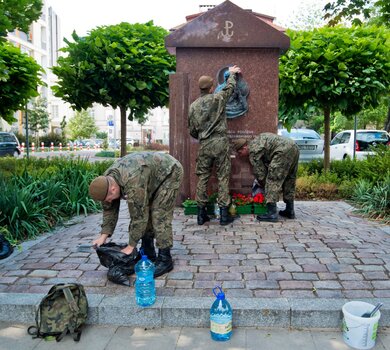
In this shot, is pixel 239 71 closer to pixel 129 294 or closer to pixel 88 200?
pixel 88 200

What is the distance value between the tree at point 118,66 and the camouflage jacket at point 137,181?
6160 millimetres

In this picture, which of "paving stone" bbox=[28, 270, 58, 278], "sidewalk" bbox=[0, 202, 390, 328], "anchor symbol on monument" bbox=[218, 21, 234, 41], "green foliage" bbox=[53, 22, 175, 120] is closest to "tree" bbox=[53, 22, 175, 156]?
"green foliage" bbox=[53, 22, 175, 120]

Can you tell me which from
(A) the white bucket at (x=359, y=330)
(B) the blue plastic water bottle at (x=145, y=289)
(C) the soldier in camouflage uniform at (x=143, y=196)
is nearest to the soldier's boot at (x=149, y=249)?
(C) the soldier in camouflage uniform at (x=143, y=196)

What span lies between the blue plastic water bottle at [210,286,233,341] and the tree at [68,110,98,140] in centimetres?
4771

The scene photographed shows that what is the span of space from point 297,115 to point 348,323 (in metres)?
7.55

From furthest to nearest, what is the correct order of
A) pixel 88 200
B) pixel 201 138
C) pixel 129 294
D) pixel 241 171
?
1. pixel 88 200
2. pixel 241 171
3. pixel 201 138
4. pixel 129 294

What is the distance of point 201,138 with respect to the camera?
20.5 ft

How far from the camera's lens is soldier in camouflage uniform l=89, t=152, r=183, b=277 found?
142 inches

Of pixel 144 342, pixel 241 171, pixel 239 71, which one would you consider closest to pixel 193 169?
pixel 241 171

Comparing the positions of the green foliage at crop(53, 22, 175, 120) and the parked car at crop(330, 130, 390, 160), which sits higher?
the green foliage at crop(53, 22, 175, 120)

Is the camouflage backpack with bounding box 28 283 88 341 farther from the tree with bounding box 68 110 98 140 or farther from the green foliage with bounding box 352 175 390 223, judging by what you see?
the tree with bounding box 68 110 98 140

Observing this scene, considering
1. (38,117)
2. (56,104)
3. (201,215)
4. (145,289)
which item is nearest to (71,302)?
(145,289)

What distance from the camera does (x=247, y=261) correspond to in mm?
4527

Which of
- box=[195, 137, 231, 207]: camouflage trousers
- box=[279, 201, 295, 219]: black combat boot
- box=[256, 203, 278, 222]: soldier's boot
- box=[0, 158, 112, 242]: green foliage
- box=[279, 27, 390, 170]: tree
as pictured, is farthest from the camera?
box=[279, 27, 390, 170]: tree
